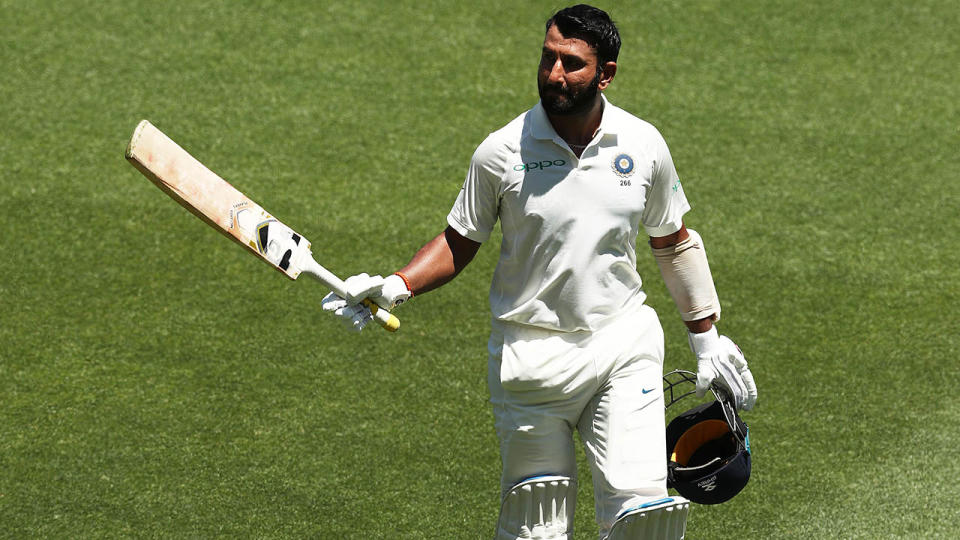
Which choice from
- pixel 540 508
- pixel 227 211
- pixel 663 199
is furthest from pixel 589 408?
pixel 227 211

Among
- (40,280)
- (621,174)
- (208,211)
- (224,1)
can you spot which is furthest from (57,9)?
(621,174)

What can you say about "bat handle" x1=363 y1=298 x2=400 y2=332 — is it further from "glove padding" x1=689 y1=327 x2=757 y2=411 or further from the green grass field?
the green grass field

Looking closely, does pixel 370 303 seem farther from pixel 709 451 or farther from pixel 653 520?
pixel 709 451

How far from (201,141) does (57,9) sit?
6.67ft

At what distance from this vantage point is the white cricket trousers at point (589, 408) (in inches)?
158

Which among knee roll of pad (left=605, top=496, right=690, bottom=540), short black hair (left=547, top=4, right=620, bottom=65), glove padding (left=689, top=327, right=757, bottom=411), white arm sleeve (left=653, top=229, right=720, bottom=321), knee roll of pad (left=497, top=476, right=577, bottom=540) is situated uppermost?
short black hair (left=547, top=4, right=620, bottom=65)

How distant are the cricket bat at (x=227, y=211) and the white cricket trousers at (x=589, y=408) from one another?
440mm

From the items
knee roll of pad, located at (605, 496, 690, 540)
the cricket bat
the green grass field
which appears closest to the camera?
knee roll of pad, located at (605, 496, 690, 540)

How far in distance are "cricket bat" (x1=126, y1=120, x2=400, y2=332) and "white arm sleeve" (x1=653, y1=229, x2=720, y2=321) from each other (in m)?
0.94

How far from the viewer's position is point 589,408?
4121mm

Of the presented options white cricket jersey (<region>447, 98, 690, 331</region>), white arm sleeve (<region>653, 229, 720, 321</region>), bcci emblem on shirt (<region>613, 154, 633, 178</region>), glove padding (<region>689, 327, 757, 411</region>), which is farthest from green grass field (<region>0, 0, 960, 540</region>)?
bcci emblem on shirt (<region>613, 154, 633, 178</region>)

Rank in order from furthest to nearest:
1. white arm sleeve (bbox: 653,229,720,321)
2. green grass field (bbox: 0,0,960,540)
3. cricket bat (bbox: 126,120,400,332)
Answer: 1. green grass field (bbox: 0,0,960,540)
2. white arm sleeve (bbox: 653,229,720,321)
3. cricket bat (bbox: 126,120,400,332)

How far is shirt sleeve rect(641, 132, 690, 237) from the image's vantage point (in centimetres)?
411

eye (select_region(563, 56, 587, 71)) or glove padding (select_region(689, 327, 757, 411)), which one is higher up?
eye (select_region(563, 56, 587, 71))
